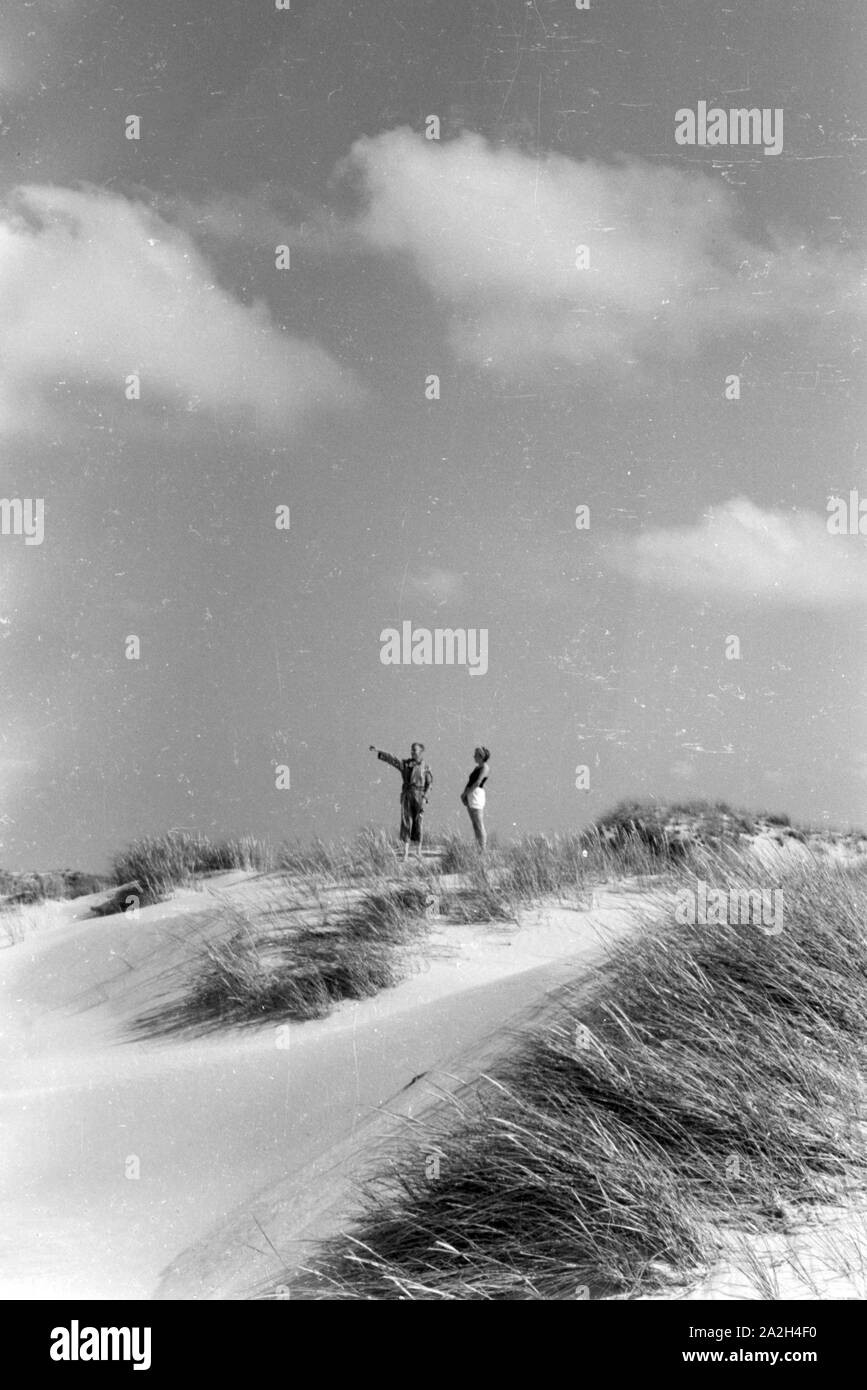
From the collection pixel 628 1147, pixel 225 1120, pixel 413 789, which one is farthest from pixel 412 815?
pixel 628 1147

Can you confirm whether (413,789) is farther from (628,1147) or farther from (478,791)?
(628,1147)

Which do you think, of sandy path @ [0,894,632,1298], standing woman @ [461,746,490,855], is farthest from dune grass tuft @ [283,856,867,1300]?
standing woman @ [461,746,490,855]

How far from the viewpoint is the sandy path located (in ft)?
17.8

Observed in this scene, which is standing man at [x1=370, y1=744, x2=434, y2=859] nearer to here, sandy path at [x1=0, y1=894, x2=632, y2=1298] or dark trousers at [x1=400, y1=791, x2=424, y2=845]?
dark trousers at [x1=400, y1=791, x2=424, y2=845]

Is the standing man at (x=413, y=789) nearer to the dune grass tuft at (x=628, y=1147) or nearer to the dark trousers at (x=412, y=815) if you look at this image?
the dark trousers at (x=412, y=815)

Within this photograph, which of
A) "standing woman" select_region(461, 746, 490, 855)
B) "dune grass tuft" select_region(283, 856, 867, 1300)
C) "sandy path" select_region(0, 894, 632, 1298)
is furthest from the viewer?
"standing woman" select_region(461, 746, 490, 855)

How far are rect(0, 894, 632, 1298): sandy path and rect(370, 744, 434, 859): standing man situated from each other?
5.40 meters

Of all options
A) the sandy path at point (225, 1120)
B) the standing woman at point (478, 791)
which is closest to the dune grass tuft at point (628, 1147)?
the sandy path at point (225, 1120)

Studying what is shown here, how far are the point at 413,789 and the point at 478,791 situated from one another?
3.08ft

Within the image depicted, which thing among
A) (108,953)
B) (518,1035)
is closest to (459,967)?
(518,1035)

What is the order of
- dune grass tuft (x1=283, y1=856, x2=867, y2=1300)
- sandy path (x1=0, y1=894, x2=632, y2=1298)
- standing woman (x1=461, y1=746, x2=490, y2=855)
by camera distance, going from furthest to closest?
standing woman (x1=461, y1=746, x2=490, y2=855) < sandy path (x1=0, y1=894, x2=632, y2=1298) < dune grass tuft (x1=283, y1=856, x2=867, y2=1300)
